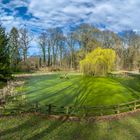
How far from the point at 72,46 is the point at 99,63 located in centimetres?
2575

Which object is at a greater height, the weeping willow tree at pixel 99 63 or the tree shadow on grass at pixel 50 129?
Answer: the weeping willow tree at pixel 99 63

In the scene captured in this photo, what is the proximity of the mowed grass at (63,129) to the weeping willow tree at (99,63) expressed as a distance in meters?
33.8

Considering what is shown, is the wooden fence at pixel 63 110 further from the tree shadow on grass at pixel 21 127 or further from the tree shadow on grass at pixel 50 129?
the tree shadow on grass at pixel 21 127

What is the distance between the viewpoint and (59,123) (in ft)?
57.6

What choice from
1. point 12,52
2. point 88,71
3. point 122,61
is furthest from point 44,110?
point 122,61

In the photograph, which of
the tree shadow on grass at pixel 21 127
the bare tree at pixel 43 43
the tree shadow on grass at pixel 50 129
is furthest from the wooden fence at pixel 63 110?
the bare tree at pixel 43 43

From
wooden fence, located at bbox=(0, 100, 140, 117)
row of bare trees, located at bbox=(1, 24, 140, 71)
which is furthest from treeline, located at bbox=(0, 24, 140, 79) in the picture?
wooden fence, located at bbox=(0, 100, 140, 117)

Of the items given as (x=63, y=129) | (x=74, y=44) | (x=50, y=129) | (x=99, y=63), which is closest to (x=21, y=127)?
(x=50, y=129)

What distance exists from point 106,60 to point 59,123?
36.6 metres

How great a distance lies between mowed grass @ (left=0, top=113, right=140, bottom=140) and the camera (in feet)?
49.7

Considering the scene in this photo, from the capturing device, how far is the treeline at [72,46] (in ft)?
226

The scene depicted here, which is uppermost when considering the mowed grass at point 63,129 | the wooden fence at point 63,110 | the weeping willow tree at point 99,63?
the weeping willow tree at point 99,63

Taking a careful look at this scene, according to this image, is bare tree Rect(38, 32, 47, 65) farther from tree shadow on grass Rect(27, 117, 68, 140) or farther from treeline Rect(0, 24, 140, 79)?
tree shadow on grass Rect(27, 117, 68, 140)

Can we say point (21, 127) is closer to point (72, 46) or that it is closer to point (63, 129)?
point (63, 129)
